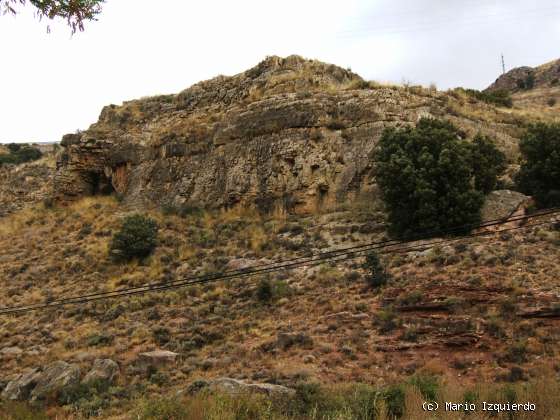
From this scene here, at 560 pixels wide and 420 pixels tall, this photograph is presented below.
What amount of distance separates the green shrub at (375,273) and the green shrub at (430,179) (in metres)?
2.24

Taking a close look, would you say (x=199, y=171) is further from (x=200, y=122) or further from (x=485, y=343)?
(x=485, y=343)

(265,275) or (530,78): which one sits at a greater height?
(530,78)

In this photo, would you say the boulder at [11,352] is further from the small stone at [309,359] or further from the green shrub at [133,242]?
the small stone at [309,359]

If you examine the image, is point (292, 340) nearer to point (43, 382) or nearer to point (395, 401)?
point (395, 401)

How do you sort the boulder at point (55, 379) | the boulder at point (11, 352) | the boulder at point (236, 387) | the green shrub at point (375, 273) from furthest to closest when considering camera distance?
the boulder at point (11, 352) < the green shrub at point (375, 273) < the boulder at point (55, 379) < the boulder at point (236, 387)

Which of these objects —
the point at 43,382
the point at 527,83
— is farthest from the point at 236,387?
the point at 527,83

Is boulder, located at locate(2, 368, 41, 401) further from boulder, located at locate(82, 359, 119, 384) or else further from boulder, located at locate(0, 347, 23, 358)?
boulder, located at locate(0, 347, 23, 358)

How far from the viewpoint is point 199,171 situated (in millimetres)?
28656

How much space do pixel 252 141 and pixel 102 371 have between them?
15.0 metres

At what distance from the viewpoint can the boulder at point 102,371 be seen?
1424 centimetres

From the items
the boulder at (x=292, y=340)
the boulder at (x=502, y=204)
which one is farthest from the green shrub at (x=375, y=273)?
the boulder at (x=502, y=204)

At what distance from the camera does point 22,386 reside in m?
14.8

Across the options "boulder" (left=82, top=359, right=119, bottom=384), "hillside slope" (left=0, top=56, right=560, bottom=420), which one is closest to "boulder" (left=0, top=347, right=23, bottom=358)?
"hillside slope" (left=0, top=56, right=560, bottom=420)

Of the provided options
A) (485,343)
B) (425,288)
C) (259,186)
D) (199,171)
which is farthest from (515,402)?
(199,171)
